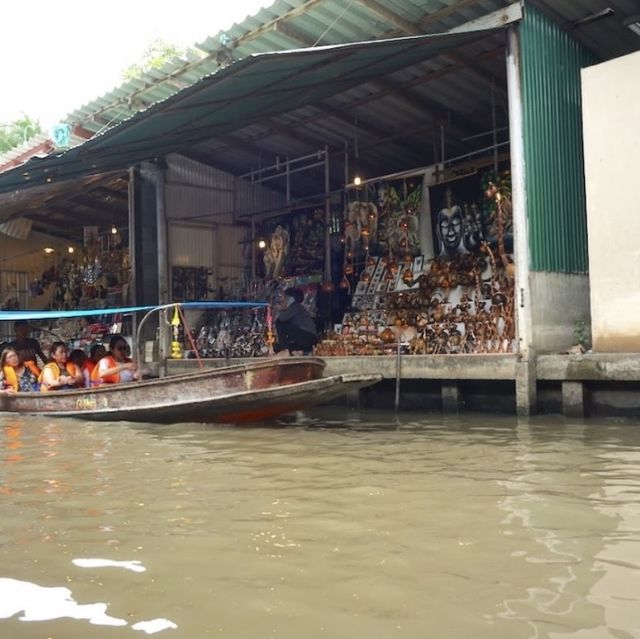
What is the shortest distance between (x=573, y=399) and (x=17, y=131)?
37.9 meters

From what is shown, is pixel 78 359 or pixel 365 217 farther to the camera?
pixel 365 217

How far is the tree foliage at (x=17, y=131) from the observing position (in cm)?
3919

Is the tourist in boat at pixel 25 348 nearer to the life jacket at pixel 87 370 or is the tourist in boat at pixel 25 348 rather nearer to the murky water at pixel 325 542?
the life jacket at pixel 87 370

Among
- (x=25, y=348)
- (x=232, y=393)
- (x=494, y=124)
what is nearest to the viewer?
(x=232, y=393)

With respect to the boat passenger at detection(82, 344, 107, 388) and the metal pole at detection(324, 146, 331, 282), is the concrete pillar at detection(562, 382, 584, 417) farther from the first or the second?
the metal pole at detection(324, 146, 331, 282)

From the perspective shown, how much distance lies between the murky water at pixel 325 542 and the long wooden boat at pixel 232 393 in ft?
5.61

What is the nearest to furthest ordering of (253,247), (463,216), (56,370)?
(56,370) → (463,216) → (253,247)

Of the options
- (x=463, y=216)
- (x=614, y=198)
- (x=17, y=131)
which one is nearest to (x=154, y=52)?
(x=17, y=131)

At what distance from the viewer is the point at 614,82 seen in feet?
30.8

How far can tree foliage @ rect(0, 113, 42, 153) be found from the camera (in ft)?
129

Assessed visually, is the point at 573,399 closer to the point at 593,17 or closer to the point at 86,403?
the point at 593,17

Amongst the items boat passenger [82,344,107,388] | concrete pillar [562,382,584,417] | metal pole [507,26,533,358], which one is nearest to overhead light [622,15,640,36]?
metal pole [507,26,533,358]

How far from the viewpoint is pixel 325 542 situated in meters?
3.99

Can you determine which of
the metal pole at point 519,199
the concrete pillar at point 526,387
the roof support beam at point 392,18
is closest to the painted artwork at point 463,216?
the metal pole at point 519,199
